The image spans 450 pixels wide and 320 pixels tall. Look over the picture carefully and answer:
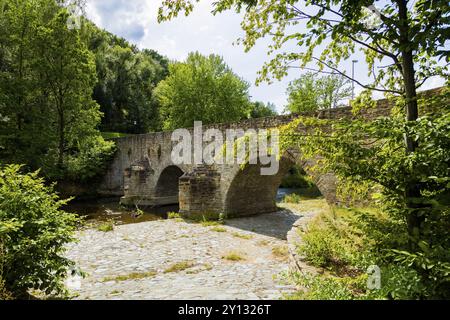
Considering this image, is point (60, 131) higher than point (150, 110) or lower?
lower

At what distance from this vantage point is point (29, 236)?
3506 mm

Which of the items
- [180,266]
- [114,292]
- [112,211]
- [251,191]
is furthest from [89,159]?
[114,292]

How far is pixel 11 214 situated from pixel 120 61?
30267 millimetres

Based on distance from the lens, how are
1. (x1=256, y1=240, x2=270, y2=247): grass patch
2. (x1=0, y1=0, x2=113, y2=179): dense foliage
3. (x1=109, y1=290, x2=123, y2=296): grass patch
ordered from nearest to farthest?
1. (x1=109, y1=290, x2=123, y2=296): grass patch
2. (x1=256, y1=240, x2=270, y2=247): grass patch
3. (x1=0, y1=0, x2=113, y2=179): dense foliage

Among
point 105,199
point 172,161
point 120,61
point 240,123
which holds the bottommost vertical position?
point 105,199

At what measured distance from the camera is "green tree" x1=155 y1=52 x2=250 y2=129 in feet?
90.0

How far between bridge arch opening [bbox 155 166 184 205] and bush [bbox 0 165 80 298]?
13.1m

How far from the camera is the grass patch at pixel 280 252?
263 inches

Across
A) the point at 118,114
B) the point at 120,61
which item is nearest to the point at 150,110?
the point at 118,114

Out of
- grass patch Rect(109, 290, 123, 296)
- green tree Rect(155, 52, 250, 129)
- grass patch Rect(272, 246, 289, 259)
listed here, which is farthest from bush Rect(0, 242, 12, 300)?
green tree Rect(155, 52, 250, 129)

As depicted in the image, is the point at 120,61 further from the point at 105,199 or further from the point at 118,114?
the point at 105,199

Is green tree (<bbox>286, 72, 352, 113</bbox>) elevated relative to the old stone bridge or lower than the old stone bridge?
elevated

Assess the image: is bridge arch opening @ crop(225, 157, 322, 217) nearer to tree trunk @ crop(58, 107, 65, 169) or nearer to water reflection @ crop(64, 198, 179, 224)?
water reflection @ crop(64, 198, 179, 224)
